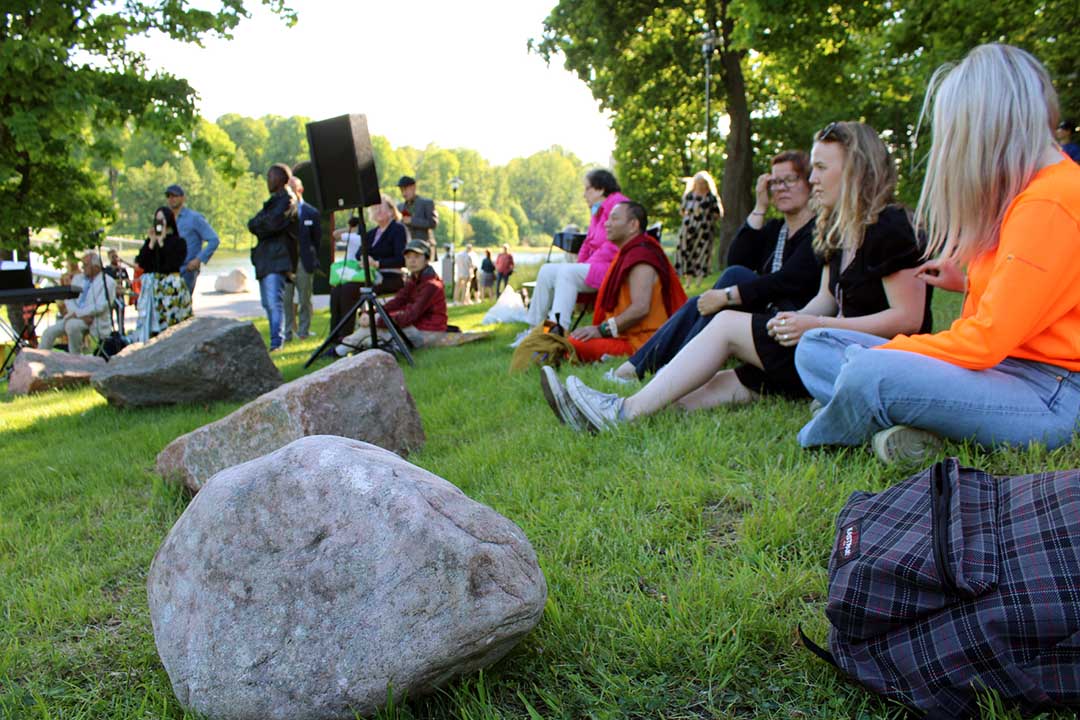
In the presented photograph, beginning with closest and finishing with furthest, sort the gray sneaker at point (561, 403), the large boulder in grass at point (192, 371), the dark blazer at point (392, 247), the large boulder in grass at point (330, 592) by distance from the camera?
1. the large boulder in grass at point (330, 592)
2. the gray sneaker at point (561, 403)
3. the large boulder in grass at point (192, 371)
4. the dark blazer at point (392, 247)

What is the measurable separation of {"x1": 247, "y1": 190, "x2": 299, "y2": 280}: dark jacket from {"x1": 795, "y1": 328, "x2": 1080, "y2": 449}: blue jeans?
742 cm

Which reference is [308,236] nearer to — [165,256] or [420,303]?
[165,256]

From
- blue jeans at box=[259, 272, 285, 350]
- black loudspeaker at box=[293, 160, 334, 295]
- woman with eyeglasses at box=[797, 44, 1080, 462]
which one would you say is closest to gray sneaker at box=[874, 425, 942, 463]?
woman with eyeglasses at box=[797, 44, 1080, 462]

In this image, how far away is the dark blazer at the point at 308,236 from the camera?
9.30 meters

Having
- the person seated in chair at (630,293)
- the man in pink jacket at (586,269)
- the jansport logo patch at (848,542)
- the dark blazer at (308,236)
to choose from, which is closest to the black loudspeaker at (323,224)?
the dark blazer at (308,236)

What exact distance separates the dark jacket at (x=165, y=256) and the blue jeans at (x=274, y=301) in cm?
89

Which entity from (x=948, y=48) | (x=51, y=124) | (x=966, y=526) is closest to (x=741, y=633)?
(x=966, y=526)

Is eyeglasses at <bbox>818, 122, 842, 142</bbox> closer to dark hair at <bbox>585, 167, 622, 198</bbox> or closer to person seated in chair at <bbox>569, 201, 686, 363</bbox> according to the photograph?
person seated in chair at <bbox>569, 201, 686, 363</bbox>

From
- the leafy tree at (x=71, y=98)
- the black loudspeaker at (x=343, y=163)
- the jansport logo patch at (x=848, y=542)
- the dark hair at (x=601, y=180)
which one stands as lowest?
the jansport logo patch at (x=848, y=542)

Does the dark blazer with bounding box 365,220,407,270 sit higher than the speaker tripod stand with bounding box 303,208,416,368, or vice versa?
the dark blazer with bounding box 365,220,407,270

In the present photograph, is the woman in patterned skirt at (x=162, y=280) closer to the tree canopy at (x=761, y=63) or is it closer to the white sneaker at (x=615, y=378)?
the white sneaker at (x=615, y=378)

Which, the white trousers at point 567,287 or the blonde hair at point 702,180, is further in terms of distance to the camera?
the blonde hair at point 702,180

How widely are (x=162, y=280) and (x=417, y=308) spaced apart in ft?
9.21

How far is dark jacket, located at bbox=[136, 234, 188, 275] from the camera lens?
27.6 ft
